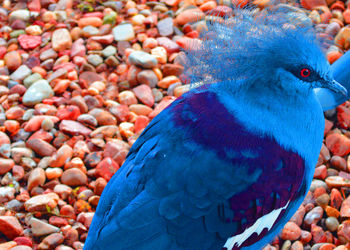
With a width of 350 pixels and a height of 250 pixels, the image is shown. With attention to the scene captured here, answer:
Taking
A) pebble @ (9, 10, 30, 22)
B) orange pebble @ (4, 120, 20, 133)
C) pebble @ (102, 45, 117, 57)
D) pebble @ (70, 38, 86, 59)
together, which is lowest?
orange pebble @ (4, 120, 20, 133)

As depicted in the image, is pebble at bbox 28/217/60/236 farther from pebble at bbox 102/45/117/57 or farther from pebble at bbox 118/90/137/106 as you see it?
pebble at bbox 102/45/117/57

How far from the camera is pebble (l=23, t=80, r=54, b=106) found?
2.63 meters

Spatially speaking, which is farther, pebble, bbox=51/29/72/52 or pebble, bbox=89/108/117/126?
pebble, bbox=51/29/72/52

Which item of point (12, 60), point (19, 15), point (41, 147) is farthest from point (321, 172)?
point (19, 15)

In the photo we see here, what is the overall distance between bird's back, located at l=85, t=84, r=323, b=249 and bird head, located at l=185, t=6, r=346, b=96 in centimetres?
9

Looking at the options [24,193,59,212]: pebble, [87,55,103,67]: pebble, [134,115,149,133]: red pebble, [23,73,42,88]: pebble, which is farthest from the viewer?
[87,55,103,67]: pebble

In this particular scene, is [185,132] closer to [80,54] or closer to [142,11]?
[80,54]

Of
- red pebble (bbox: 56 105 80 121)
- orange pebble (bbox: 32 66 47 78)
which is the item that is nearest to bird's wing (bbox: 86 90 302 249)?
red pebble (bbox: 56 105 80 121)

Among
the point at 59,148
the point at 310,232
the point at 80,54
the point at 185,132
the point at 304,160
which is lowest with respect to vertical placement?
the point at 310,232

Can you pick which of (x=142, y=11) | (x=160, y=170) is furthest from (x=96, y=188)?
(x=142, y=11)

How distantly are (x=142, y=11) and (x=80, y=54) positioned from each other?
53 cm

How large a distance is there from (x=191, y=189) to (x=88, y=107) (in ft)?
4.32

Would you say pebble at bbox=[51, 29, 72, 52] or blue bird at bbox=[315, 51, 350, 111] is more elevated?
blue bird at bbox=[315, 51, 350, 111]

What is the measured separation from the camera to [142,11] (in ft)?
10.3
